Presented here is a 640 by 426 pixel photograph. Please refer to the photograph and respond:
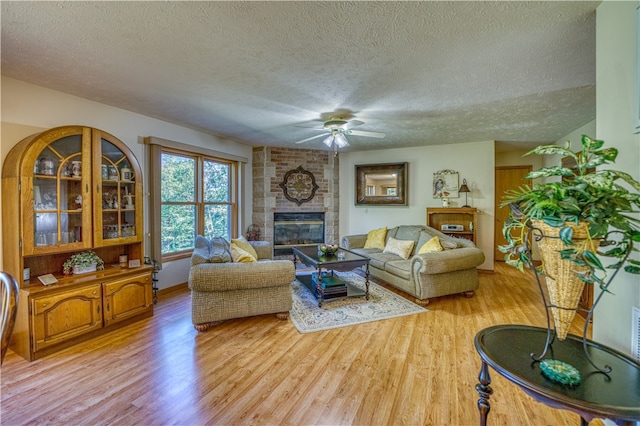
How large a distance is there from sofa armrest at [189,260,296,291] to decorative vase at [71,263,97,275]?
1031mm

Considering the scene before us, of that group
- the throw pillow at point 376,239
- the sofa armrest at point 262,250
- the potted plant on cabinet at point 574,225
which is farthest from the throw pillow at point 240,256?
the throw pillow at point 376,239

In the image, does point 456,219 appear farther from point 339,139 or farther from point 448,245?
point 339,139

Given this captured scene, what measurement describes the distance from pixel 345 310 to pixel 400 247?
1.68m

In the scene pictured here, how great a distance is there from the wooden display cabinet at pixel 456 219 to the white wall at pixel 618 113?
3693 mm

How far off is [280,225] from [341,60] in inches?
155

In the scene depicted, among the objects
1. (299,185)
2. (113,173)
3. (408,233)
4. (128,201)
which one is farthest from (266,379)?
(299,185)

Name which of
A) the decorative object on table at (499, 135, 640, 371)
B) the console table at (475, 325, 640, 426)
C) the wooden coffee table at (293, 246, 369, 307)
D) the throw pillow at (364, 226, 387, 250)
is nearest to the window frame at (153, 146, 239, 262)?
the wooden coffee table at (293, 246, 369, 307)

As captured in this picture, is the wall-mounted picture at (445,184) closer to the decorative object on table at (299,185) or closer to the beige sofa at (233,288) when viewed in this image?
the decorative object on table at (299,185)

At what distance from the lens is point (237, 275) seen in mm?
2732

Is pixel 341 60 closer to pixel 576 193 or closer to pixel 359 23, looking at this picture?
pixel 359 23

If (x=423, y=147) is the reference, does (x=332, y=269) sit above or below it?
below

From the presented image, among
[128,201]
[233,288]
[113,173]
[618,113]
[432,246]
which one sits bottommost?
[233,288]

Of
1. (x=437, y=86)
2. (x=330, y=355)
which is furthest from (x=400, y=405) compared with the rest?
(x=437, y=86)

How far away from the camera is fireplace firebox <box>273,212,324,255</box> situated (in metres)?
5.64
